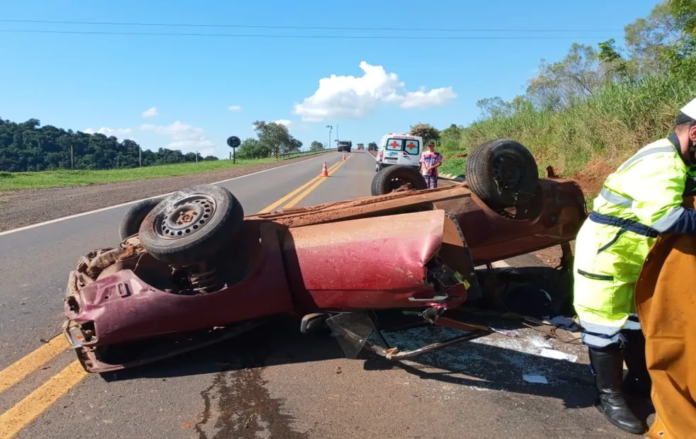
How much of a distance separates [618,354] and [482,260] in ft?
5.12

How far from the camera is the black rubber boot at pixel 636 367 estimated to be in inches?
118

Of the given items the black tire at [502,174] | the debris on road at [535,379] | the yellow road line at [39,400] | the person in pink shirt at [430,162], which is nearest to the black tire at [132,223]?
the yellow road line at [39,400]

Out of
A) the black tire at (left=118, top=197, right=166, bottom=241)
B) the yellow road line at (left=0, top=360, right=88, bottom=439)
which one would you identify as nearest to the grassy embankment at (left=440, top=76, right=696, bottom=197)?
the black tire at (left=118, top=197, right=166, bottom=241)

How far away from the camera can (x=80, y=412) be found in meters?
2.87

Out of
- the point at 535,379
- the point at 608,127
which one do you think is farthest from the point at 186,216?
the point at 608,127

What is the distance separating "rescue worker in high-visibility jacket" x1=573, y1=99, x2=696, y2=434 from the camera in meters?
2.51

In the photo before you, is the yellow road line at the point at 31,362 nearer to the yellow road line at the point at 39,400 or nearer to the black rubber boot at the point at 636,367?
the yellow road line at the point at 39,400

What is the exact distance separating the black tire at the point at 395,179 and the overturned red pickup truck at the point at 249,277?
182 cm

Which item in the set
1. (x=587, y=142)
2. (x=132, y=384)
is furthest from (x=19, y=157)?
(x=132, y=384)

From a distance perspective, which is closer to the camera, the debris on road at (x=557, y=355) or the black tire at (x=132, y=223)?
the debris on road at (x=557, y=355)

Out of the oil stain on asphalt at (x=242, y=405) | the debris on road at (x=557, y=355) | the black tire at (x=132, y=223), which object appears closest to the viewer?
the oil stain on asphalt at (x=242, y=405)

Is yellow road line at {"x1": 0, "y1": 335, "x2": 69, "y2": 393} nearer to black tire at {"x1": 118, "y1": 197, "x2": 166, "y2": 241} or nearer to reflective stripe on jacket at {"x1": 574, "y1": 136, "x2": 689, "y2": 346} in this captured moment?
black tire at {"x1": 118, "y1": 197, "x2": 166, "y2": 241}

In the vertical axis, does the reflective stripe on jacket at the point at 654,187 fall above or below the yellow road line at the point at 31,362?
above

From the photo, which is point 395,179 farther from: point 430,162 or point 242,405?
point 430,162
